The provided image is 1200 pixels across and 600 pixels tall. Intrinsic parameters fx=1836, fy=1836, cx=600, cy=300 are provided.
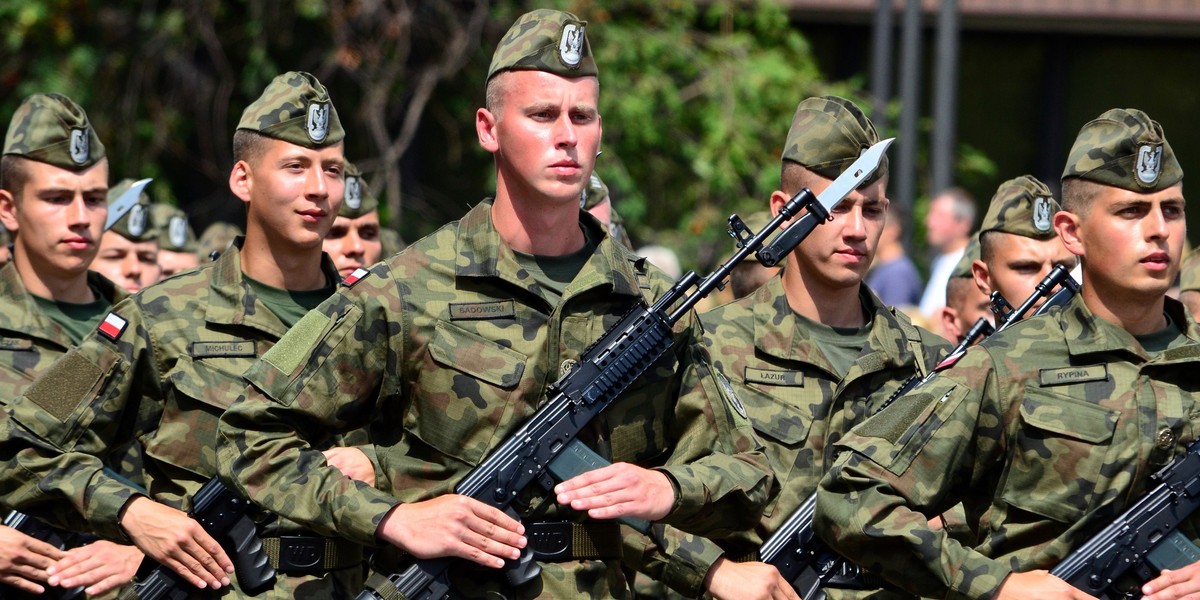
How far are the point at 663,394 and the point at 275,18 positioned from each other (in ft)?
28.2

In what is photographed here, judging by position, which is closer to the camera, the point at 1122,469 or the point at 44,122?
the point at 1122,469

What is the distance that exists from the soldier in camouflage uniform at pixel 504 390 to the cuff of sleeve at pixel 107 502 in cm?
77

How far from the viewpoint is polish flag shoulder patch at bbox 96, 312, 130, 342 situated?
531 centimetres

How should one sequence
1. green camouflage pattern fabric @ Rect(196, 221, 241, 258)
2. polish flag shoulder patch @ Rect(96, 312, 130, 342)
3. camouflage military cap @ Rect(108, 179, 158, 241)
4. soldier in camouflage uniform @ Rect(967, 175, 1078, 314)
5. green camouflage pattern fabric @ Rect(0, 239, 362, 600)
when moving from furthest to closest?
green camouflage pattern fabric @ Rect(196, 221, 241, 258) → camouflage military cap @ Rect(108, 179, 158, 241) → soldier in camouflage uniform @ Rect(967, 175, 1078, 314) → polish flag shoulder patch @ Rect(96, 312, 130, 342) → green camouflage pattern fabric @ Rect(0, 239, 362, 600)

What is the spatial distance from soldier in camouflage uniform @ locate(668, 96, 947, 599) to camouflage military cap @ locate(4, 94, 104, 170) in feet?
7.93

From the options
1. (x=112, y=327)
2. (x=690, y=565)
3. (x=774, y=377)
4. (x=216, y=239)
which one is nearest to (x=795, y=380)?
(x=774, y=377)

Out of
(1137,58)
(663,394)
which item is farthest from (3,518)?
(1137,58)

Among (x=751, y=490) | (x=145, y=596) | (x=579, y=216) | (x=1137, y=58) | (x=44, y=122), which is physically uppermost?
(x=1137, y=58)

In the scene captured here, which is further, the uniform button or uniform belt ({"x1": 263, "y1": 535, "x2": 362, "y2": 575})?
uniform belt ({"x1": 263, "y1": 535, "x2": 362, "y2": 575})

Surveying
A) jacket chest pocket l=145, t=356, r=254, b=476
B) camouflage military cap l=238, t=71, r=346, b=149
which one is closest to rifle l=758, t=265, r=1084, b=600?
jacket chest pocket l=145, t=356, r=254, b=476

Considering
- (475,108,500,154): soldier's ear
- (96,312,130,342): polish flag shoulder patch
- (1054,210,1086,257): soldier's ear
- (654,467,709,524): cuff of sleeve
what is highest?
(475,108,500,154): soldier's ear

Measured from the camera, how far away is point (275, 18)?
12.5 metres

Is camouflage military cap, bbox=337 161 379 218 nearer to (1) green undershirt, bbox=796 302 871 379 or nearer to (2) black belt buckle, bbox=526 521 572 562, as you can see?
(1) green undershirt, bbox=796 302 871 379

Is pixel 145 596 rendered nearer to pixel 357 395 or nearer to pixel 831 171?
pixel 357 395
